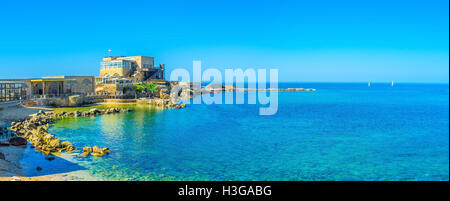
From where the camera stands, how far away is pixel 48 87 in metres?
41.8

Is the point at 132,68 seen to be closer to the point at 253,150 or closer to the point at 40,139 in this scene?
the point at 40,139

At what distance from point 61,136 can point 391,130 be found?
95.8 ft

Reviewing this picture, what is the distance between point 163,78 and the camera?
2810 inches

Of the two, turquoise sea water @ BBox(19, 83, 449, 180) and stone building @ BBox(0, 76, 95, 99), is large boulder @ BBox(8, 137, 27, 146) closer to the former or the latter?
turquoise sea water @ BBox(19, 83, 449, 180)

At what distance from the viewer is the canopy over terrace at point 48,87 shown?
131ft

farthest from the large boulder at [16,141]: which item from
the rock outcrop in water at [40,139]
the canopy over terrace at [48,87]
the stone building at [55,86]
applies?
the canopy over terrace at [48,87]

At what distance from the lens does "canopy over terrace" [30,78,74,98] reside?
39.8 meters

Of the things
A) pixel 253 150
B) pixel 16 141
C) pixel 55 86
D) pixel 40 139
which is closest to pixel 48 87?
pixel 55 86

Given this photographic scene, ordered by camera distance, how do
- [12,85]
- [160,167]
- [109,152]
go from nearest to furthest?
[160,167] → [109,152] → [12,85]

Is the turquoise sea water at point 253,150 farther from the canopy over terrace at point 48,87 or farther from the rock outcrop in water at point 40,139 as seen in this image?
the canopy over terrace at point 48,87

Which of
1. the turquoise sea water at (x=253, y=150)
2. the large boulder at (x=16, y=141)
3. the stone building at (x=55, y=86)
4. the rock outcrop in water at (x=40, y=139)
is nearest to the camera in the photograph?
the turquoise sea water at (x=253, y=150)

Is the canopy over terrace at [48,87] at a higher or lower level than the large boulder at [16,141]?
higher
